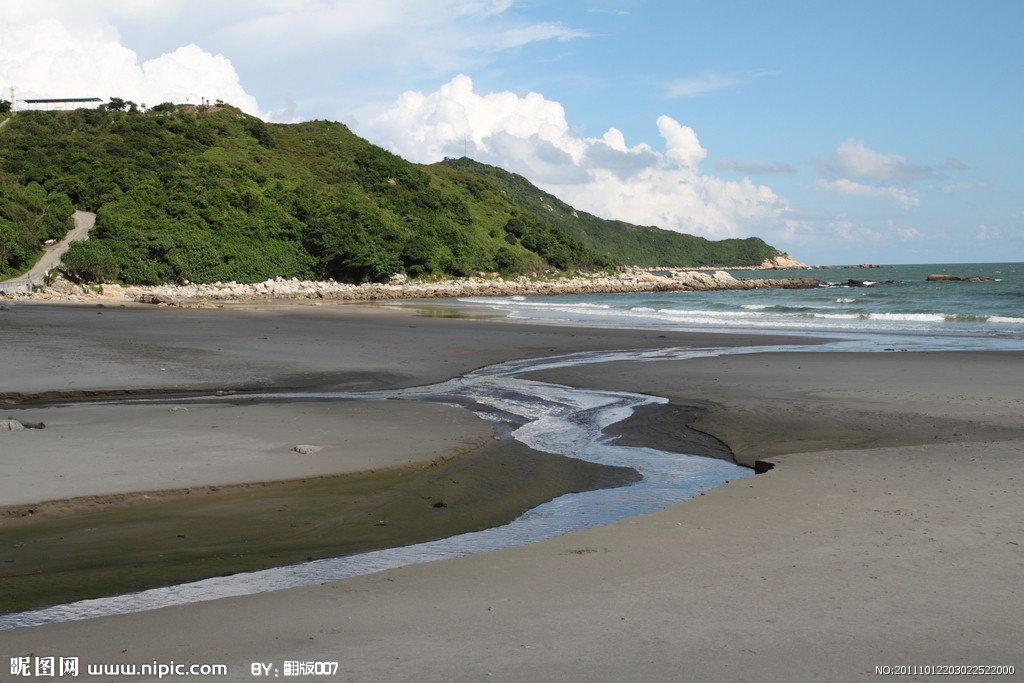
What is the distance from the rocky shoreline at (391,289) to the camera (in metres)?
42.2

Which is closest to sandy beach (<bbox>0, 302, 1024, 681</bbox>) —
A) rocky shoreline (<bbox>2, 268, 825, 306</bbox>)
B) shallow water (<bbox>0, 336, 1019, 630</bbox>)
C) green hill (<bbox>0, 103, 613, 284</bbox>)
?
shallow water (<bbox>0, 336, 1019, 630</bbox>)

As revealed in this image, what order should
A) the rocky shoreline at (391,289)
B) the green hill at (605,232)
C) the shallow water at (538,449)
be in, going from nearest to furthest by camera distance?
1. the shallow water at (538,449)
2. the rocky shoreline at (391,289)
3. the green hill at (605,232)

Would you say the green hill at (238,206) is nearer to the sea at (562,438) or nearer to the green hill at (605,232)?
the sea at (562,438)

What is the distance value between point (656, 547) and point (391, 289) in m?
57.3

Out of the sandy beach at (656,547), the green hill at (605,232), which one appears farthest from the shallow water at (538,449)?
the green hill at (605,232)

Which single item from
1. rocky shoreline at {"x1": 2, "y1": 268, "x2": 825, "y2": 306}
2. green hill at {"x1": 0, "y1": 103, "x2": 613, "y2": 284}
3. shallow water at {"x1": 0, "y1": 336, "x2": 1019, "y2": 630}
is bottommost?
shallow water at {"x1": 0, "y1": 336, "x2": 1019, "y2": 630}

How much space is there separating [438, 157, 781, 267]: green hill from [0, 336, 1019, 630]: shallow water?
412 ft

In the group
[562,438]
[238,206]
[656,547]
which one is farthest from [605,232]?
[656,547]

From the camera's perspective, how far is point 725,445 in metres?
9.59

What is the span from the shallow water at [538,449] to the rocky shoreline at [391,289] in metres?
29.1

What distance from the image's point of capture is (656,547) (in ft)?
17.9

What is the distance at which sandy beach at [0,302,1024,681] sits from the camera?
3766 mm

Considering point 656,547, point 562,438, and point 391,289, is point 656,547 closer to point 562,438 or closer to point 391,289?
point 562,438

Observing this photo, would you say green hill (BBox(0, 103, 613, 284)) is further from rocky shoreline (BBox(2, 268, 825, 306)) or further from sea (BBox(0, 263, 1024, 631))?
sea (BBox(0, 263, 1024, 631))
